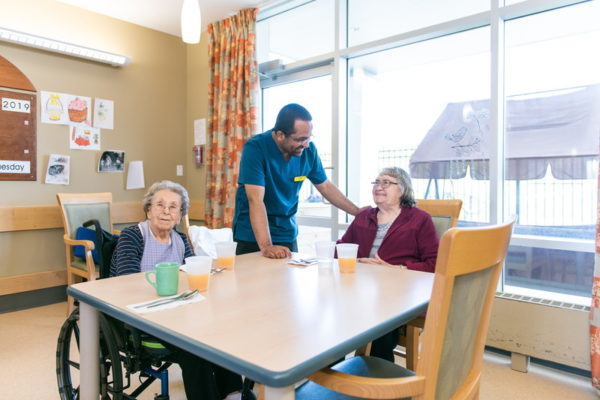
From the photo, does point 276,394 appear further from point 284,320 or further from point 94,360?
point 94,360

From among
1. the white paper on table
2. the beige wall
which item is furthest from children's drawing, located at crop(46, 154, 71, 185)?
the white paper on table

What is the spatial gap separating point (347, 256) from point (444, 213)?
0.76 metres

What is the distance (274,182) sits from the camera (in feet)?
7.10

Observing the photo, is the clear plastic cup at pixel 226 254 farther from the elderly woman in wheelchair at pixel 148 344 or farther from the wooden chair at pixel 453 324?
the wooden chair at pixel 453 324

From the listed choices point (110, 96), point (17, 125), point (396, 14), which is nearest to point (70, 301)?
point (17, 125)

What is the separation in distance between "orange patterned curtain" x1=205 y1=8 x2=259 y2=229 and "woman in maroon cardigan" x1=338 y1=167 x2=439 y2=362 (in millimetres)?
1837

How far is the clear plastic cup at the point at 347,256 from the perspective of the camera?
1.58 m

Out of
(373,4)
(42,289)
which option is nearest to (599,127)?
(373,4)

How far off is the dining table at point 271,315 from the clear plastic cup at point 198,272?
0.14 feet

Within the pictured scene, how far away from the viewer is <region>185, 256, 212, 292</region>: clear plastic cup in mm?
1292

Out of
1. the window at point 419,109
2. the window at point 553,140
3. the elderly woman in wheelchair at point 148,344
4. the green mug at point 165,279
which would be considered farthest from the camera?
the window at point 419,109

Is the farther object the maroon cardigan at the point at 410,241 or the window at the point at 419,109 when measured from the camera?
the window at the point at 419,109

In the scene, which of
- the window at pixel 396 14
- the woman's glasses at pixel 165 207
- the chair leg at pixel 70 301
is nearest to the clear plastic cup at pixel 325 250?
the woman's glasses at pixel 165 207

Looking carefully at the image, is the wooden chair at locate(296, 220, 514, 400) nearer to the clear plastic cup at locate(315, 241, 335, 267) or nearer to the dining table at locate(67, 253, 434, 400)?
the dining table at locate(67, 253, 434, 400)
